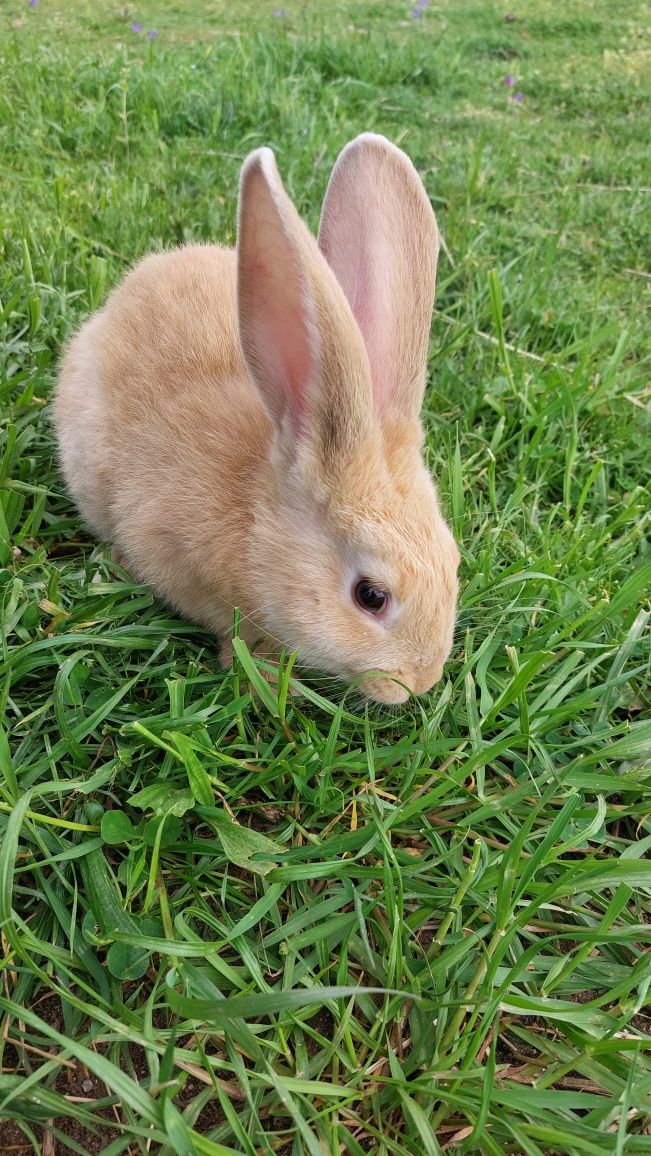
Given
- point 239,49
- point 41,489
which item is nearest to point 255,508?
point 41,489

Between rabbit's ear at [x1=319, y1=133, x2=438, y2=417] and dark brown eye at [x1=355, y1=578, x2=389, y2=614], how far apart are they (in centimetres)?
58

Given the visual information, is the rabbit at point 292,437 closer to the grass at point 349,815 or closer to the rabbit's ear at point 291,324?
the rabbit's ear at point 291,324

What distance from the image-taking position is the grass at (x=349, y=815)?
1608 mm

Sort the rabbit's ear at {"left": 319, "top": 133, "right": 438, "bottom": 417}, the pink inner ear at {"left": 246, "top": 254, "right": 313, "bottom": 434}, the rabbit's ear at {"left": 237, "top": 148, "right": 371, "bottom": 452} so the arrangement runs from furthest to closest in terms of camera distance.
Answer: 1. the rabbit's ear at {"left": 319, "top": 133, "right": 438, "bottom": 417}
2. the pink inner ear at {"left": 246, "top": 254, "right": 313, "bottom": 434}
3. the rabbit's ear at {"left": 237, "top": 148, "right": 371, "bottom": 452}

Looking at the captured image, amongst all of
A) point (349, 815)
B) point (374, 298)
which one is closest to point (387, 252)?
point (374, 298)

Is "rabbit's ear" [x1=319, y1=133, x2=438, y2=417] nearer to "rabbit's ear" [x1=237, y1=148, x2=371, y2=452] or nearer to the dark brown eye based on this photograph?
"rabbit's ear" [x1=237, y1=148, x2=371, y2=452]

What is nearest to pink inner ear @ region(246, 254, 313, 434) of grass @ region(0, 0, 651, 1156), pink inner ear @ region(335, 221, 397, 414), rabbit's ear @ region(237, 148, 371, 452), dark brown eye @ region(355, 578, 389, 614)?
rabbit's ear @ region(237, 148, 371, 452)

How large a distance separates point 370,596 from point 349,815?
594 mm

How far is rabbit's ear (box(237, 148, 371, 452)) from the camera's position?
191 centimetres

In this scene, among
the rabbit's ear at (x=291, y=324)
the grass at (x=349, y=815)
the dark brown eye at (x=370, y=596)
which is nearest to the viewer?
the grass at (x=349, y=815)

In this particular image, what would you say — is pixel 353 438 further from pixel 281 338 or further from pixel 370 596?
pixel 370 596

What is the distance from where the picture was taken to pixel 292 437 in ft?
7.57

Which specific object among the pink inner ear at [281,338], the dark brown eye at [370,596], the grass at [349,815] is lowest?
the grass at [349,815]

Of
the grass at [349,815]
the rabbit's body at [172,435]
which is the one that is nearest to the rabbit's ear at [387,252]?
the rabbit's body at [172,435]
